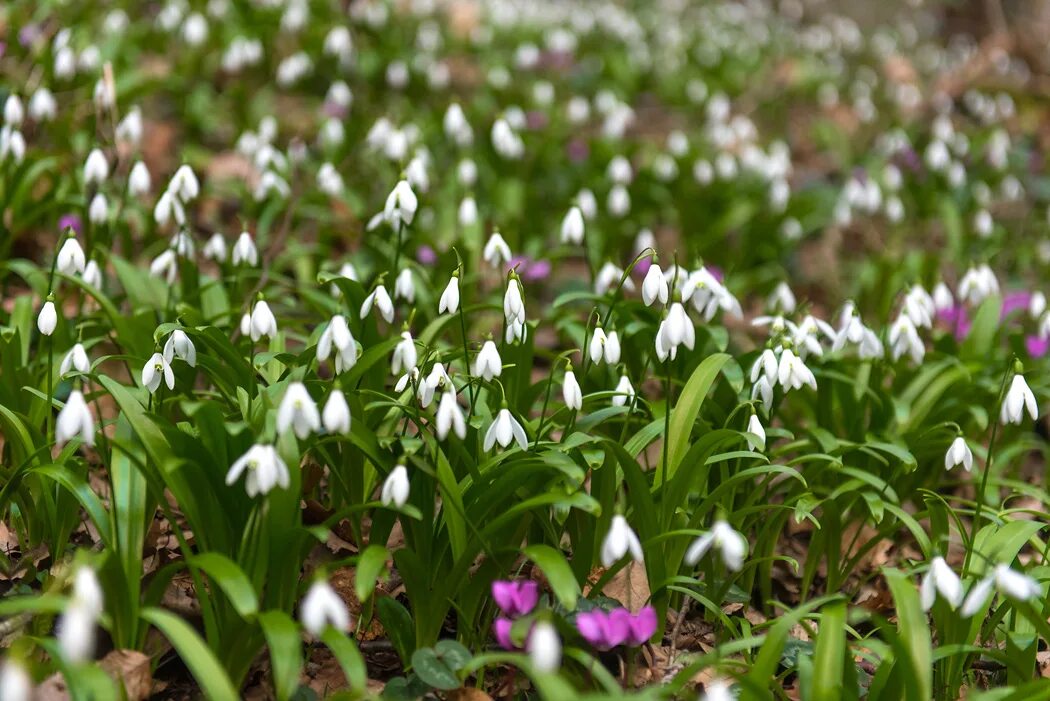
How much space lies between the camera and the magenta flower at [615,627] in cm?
200

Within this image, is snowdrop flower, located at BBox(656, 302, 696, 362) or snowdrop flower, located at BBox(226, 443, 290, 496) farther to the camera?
snowdrop flower, located at BBox(656, 302, 696, 362)

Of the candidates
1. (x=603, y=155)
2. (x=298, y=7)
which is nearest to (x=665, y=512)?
(x=603, y=155)

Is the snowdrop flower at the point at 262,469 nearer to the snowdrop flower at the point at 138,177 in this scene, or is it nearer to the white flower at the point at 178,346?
the white flower at the point at 178,346

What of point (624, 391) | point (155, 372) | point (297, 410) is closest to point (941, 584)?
point (624, 391)

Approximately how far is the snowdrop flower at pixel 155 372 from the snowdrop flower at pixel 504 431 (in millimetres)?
719

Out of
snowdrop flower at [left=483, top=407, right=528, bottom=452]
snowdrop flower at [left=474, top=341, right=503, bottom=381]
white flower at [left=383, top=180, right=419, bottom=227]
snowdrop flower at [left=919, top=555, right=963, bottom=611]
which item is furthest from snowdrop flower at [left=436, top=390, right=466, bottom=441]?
snowdrop flower at [left=919, top=555, right=963, bottom=611]

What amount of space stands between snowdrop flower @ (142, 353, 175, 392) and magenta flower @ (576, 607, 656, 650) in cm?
105

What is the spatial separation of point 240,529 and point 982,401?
254 cm

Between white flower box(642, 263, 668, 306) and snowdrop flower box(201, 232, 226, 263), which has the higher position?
white flower box(642, 263, 668, 306)

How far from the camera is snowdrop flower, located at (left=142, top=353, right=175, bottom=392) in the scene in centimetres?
222

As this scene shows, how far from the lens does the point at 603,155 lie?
546cm

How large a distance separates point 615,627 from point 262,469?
0.77m

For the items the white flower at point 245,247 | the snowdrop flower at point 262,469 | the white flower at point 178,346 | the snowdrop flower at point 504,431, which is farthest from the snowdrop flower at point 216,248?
the snowdrop flower at point 262,469

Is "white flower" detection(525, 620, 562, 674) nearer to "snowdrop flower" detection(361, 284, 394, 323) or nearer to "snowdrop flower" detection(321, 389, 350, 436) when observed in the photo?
"snowdrop flower" detection(321, 389, 350, 436)
